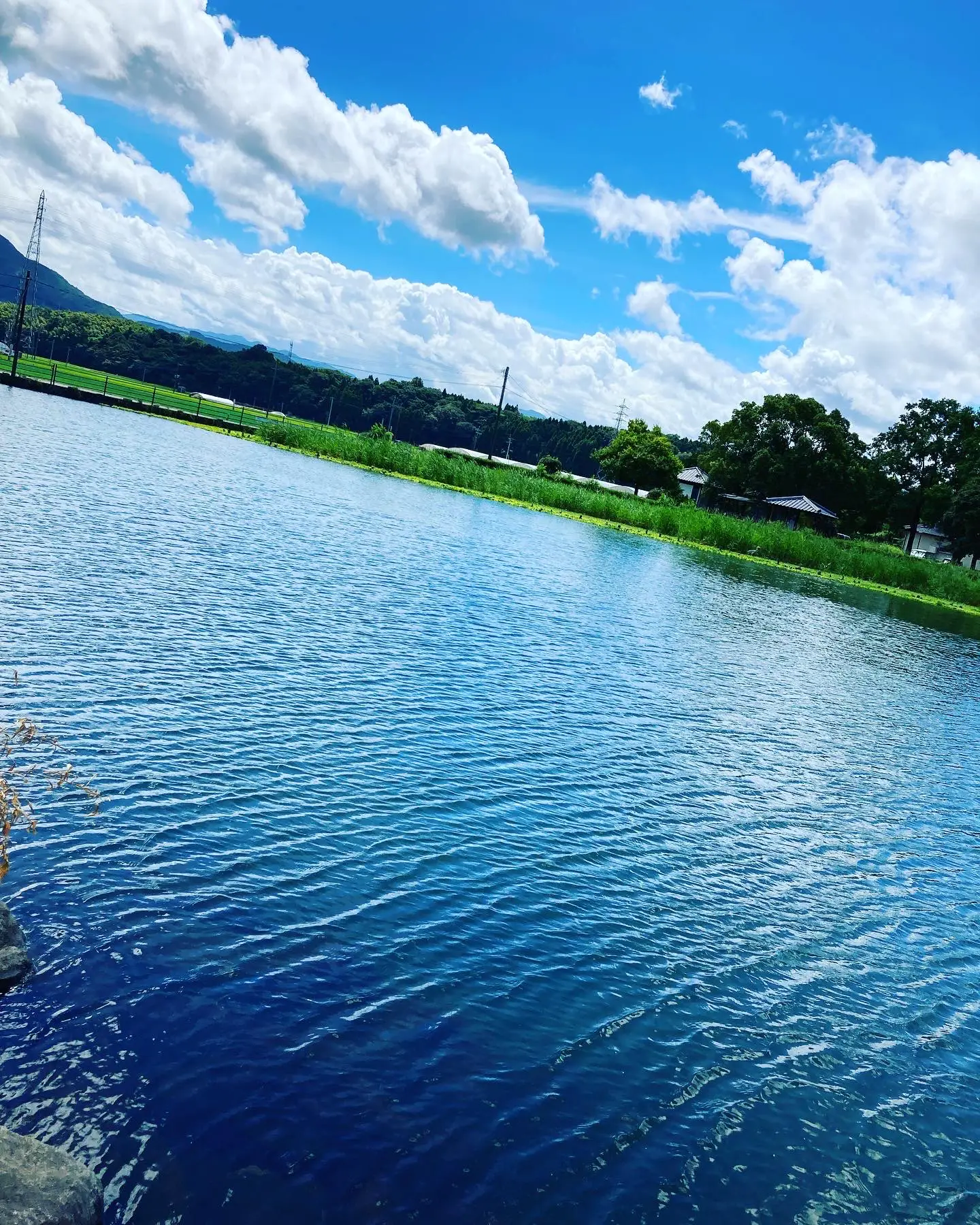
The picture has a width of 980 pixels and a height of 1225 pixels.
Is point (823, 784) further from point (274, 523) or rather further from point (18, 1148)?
point (274, 523)

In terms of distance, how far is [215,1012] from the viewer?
21.6 feet

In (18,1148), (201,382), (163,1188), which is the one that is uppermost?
(201,382)

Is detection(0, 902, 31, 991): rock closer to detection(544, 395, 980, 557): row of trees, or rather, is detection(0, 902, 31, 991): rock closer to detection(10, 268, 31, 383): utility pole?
detection(10, 268, 31, 383): utility pole

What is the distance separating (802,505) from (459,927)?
9363 centimetres

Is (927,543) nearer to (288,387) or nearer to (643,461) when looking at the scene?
(643,461)

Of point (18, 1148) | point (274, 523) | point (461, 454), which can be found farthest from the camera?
point (461, 454)

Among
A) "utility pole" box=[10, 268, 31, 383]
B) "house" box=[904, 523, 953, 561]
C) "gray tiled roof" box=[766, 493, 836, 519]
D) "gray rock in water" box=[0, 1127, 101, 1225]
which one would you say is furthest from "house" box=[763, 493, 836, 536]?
"gray rock in water" box=[0, 1127, 101, 1225]

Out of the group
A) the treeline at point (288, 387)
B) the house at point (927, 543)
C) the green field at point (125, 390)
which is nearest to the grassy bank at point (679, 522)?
the house at point (927, 543)

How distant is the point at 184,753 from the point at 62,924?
3.89m

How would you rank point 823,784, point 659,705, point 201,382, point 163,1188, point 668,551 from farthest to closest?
point 201,382 < point 668,551 < point 659,705 < point 823,784 < point 163,1188

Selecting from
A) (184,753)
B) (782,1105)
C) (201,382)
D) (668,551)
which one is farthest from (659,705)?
(201,382)

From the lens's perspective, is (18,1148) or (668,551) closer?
(18,1148)

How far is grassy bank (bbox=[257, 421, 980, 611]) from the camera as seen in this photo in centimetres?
6938

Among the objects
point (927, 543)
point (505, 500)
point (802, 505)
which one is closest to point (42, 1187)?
point (505, 500)
